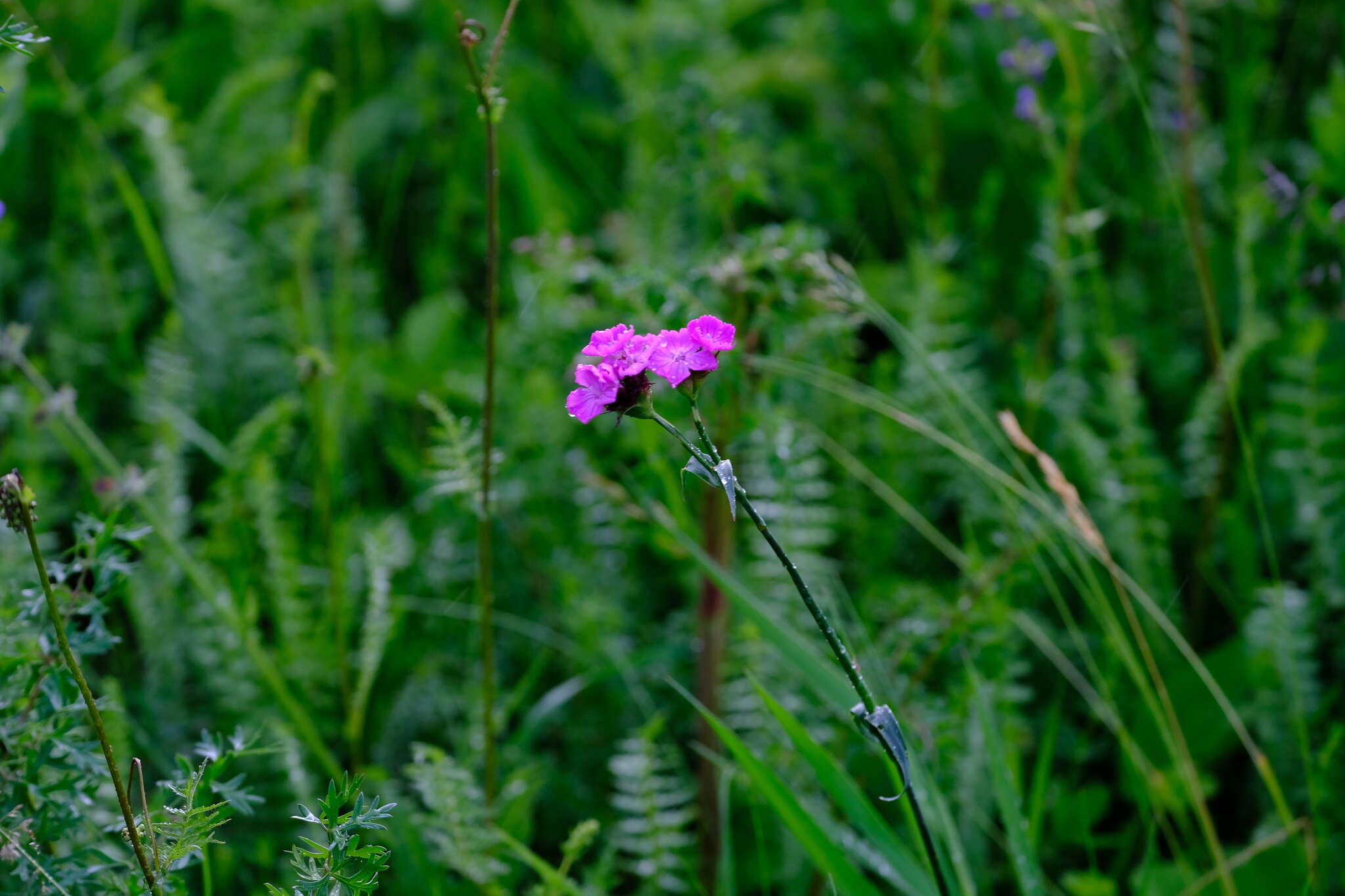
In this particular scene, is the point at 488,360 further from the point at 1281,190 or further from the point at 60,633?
the point at 1281,190

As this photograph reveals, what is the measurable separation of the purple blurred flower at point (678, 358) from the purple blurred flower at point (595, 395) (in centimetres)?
3

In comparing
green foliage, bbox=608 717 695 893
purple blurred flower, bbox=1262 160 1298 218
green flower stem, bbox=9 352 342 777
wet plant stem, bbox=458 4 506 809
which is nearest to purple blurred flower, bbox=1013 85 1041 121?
purple blurred flower, bbox=1262 160 1298 218

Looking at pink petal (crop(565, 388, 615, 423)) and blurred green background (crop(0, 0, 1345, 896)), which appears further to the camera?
blurred green background (crop(0, 0, 1345, 896))

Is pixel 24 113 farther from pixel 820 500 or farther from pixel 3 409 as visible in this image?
pixel 820 500

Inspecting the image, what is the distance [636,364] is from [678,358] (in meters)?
0.04

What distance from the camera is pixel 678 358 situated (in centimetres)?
87

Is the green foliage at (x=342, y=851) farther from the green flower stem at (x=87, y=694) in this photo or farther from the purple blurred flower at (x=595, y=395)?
the purple blurred flower at (x=595, y=395)

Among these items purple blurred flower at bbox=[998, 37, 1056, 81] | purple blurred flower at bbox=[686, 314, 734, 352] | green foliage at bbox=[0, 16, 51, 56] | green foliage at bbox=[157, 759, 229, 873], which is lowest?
green foliage at bbox=[157, 759, 229, 873]

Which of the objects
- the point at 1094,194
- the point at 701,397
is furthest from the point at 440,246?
the point at 1094,194

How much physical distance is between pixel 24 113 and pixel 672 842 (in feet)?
7.23

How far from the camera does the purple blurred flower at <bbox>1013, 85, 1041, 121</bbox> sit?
6.37 ft

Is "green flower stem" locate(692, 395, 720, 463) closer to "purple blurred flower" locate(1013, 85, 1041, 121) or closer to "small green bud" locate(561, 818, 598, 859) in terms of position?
"small green bud" locate(561, 818, 598, 859)

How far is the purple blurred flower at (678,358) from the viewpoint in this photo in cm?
86

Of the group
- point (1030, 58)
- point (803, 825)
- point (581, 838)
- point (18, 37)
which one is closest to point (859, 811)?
point (803, 825)
